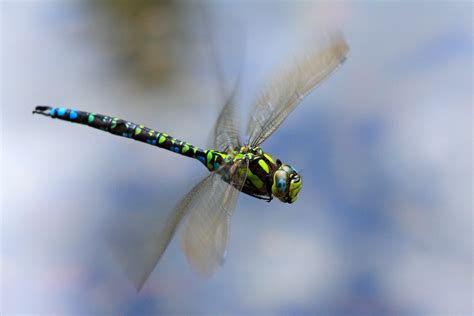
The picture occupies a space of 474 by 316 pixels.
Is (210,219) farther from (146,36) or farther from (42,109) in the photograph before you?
(146,36)

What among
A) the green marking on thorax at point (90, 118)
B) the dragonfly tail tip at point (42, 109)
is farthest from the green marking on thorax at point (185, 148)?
the dragonfly tail tip at point (42, 109)

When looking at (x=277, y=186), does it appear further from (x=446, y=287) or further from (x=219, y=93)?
(x=446, y=287)

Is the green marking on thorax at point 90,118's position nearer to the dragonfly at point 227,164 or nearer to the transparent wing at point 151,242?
the dragonfly at point 227,164

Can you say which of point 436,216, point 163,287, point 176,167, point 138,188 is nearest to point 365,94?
point 436,216

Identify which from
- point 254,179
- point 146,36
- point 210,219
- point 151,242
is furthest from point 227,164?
point 146,36

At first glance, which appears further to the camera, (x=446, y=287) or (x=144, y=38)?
(x=144, y=38)

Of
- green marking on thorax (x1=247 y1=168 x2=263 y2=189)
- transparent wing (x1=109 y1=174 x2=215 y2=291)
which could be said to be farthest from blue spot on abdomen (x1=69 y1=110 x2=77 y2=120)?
green marking on thorax (x1=247 y1=168 x2=263 y2=189)
